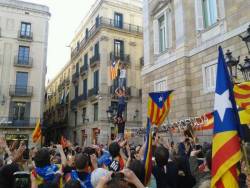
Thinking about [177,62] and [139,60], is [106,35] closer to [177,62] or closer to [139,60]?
[139,60]

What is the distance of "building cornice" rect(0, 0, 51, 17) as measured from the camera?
31.6 metres

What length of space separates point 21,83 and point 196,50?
22.4 metres

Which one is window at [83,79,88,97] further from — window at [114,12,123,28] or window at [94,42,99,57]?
window at [114,12,123,28]

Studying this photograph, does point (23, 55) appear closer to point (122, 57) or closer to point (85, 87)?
point (85, 87)

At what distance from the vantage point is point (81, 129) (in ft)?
103

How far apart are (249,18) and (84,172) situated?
31.3 feet

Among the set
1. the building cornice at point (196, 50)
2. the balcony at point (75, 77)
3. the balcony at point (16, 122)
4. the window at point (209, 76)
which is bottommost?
the balcony at point (16, 122)

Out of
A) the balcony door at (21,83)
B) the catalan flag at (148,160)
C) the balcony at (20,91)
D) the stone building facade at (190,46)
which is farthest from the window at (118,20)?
the catalan flag at (148,160)

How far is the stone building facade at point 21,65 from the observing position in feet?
97.3

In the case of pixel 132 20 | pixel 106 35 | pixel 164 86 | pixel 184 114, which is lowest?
pixel 184 114

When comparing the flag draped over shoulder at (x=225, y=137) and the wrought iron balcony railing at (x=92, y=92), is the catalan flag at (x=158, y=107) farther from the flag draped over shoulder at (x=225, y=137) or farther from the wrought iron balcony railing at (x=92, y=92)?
the wrought iron balcony railing at (x=92, y=92)

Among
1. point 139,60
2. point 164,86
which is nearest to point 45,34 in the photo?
point 139,60

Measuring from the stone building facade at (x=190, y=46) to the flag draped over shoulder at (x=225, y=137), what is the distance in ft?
28.5

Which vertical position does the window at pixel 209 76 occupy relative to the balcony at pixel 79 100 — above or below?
below
